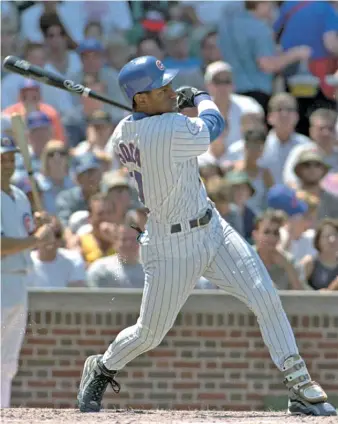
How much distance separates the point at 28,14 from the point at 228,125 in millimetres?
2383

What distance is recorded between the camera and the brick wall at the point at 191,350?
901 centimetres

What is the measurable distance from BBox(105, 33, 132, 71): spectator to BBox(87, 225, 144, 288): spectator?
3.22 meters

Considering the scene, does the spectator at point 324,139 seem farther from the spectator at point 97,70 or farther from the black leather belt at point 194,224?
the black leather belt at point 194,224

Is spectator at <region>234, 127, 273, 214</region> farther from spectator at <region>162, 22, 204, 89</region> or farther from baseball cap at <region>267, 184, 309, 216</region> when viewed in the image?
spectator at <region>162, 22, 204, 89</region>

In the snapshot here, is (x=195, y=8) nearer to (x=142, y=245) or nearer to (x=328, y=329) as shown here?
(x=328, y=329)

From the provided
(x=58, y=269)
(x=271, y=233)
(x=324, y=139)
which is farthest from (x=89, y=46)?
(x=271, y=233)

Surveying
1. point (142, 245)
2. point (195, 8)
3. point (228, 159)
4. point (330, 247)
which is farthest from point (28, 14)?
point (142, 245)

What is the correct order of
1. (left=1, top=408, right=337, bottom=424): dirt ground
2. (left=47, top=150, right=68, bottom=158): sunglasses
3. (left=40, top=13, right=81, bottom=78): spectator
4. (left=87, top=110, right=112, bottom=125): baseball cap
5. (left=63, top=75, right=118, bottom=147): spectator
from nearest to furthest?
(left=1, top=408, right=337, bottom=424): dirt ground → (left=47, top=150, right=68, bottom=158): sunglasses → (left=87, top=110, right=112, bottom=125): baseball cap → (left=63, top=75, right=118, bottom=147): spectator → (left=40, top=13, right=81, bottom=78): spectator

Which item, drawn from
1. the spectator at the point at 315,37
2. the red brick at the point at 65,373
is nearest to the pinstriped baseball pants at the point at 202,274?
the red brick at the point at 65,373

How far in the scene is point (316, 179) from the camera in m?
10.4

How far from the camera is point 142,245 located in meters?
6.21

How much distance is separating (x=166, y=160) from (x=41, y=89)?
602 cm

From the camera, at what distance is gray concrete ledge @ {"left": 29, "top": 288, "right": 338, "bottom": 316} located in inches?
351

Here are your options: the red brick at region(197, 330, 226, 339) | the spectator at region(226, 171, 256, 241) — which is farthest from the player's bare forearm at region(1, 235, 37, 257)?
the spectator at region(226, 171, 256, 241)
